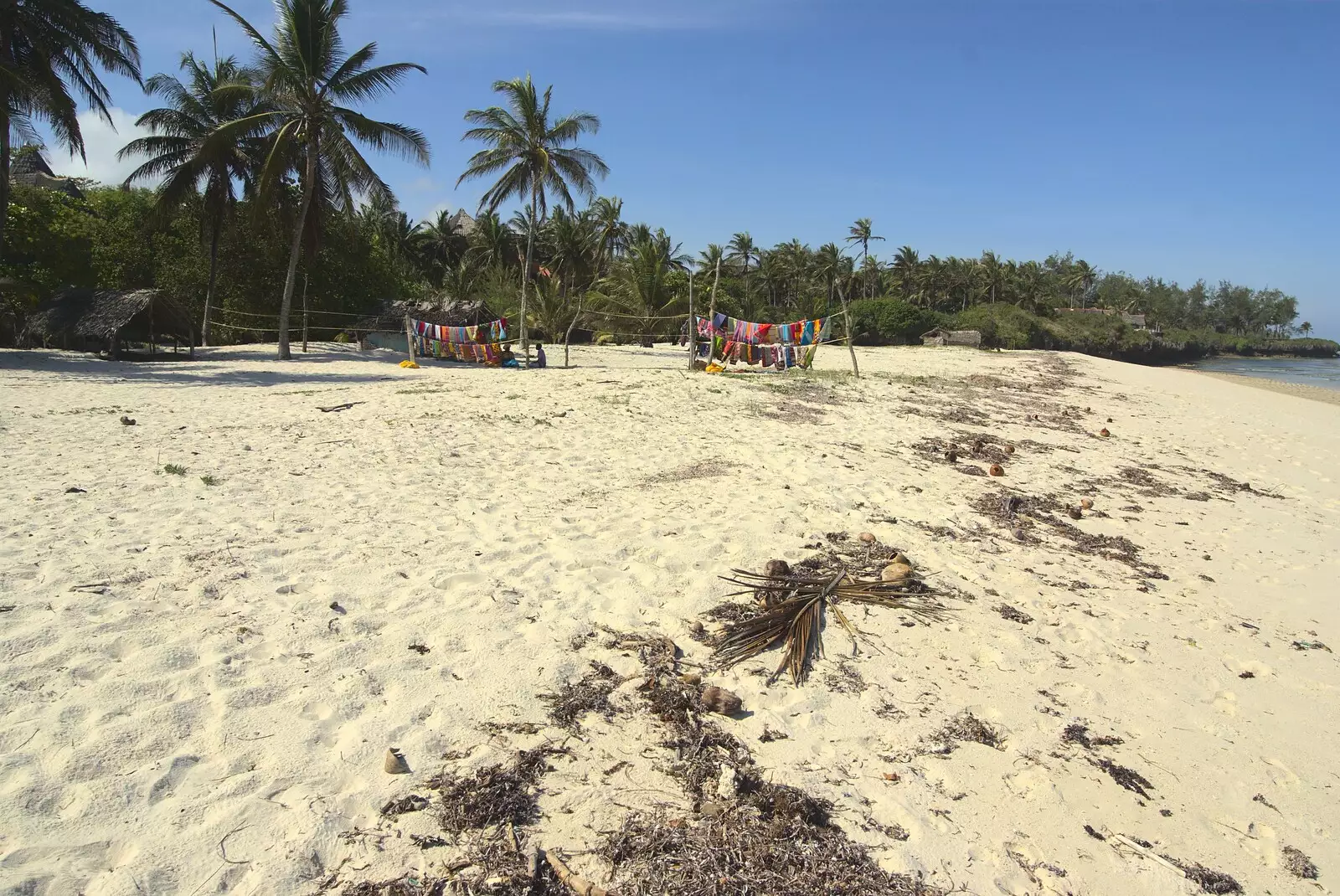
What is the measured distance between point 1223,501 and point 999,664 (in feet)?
17.1

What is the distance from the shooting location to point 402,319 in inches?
832

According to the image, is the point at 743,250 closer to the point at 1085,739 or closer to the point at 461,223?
the point at 461,223

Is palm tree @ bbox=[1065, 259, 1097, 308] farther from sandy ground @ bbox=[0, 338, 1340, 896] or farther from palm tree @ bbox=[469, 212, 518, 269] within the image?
sandy ground @ bbox=[0, 338, 1340, 896]

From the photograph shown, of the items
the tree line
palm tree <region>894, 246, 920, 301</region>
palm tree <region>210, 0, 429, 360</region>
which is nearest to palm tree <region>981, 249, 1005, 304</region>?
palm tree <region>894, 246, 920, 301</region>

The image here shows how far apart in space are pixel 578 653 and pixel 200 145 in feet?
69.4

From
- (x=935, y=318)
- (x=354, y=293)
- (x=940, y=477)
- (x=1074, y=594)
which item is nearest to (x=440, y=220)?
(x=354, y=293)

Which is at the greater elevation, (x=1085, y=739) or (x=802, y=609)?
(x=802, y=609)

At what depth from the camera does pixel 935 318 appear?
47.8m

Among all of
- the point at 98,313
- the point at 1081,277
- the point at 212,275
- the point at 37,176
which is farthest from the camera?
the point at 1081,277

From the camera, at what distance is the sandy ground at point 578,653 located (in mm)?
2273

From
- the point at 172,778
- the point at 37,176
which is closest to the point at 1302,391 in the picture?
the point at 172,778

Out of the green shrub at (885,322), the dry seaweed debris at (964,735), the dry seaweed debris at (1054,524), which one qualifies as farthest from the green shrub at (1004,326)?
the dry seaweed debris at (964,735)

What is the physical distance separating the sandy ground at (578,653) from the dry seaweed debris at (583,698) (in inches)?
2.6

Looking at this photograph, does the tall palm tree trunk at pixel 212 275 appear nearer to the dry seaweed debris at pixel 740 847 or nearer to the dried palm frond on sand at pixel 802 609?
the dried palm frond on sand at pixel 802 609
